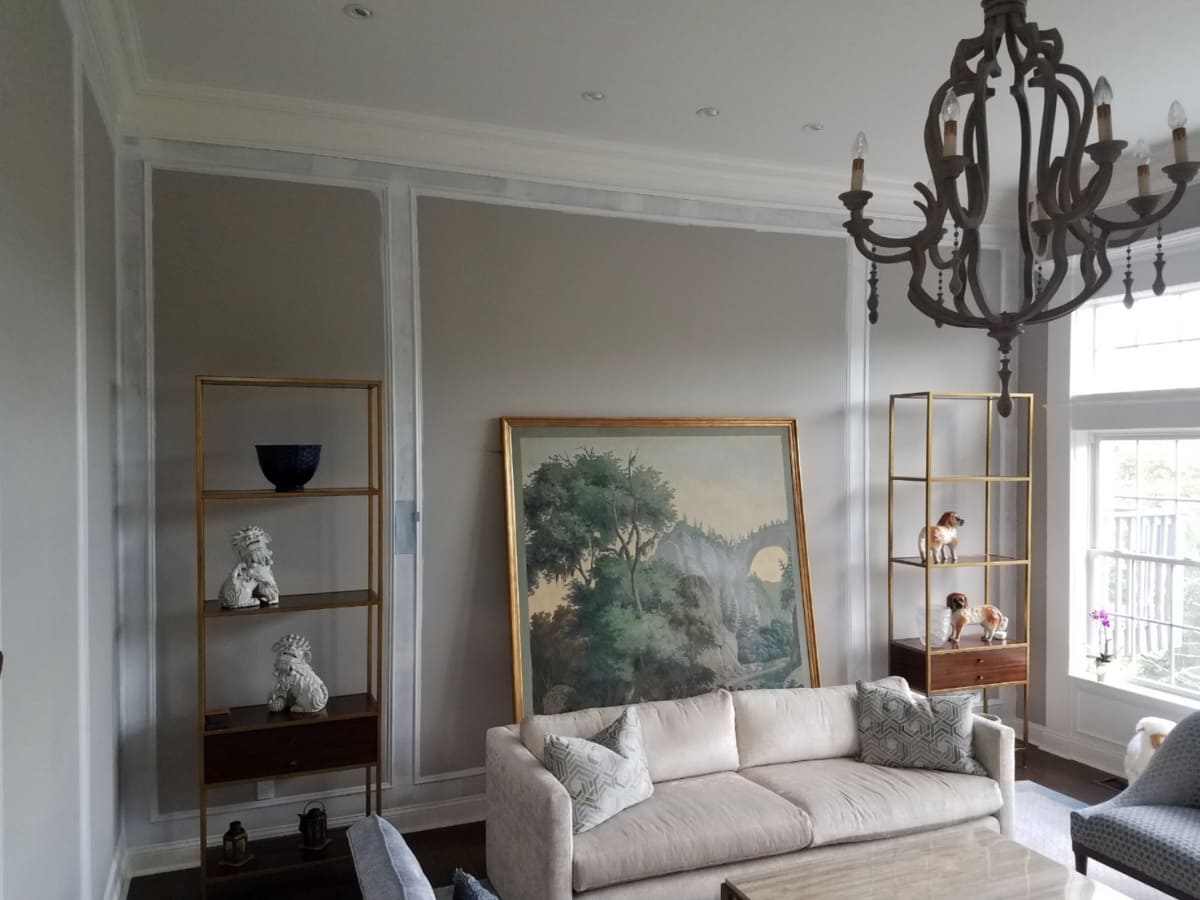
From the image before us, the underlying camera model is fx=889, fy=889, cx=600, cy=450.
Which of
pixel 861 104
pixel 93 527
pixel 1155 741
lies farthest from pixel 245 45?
pixel 1155 741

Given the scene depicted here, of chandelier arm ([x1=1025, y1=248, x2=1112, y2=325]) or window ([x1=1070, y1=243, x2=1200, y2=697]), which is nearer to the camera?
chandelier arm ([x1=1025, y1=248, x2=1112, y2=325])

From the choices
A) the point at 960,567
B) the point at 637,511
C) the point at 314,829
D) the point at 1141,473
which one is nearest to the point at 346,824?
the point at 314,829

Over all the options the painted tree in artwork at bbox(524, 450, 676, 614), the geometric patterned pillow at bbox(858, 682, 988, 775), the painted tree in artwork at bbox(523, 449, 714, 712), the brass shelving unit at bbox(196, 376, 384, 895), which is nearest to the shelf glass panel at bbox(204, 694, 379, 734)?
the brass shelving unit at bbox(196, 376, 384, 895)

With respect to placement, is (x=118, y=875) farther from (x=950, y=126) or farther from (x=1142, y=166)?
(x=1142, y=166)

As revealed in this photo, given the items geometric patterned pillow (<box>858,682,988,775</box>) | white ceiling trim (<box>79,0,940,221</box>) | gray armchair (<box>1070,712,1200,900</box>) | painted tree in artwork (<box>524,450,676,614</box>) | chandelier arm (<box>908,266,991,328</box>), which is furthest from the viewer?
painted tree in artwork (<box>524,450,676,614</box>)

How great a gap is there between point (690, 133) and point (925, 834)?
118 inches

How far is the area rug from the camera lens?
10.9ft

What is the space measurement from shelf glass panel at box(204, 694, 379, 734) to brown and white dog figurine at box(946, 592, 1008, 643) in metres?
2.93

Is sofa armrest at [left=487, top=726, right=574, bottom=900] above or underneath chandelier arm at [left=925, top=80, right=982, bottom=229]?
underneath

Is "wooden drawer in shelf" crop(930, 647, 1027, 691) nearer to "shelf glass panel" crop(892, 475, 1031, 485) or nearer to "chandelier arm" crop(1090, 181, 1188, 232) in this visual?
"shelf glass panel" crop(892, 475, 1031, 485)

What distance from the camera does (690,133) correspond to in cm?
394

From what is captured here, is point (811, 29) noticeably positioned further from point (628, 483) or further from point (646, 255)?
point (628, 483)

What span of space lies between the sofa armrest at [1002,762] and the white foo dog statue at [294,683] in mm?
2569

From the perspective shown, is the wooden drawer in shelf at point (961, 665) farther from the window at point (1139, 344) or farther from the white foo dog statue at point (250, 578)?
the white foo dog statue at point (250, 578)
